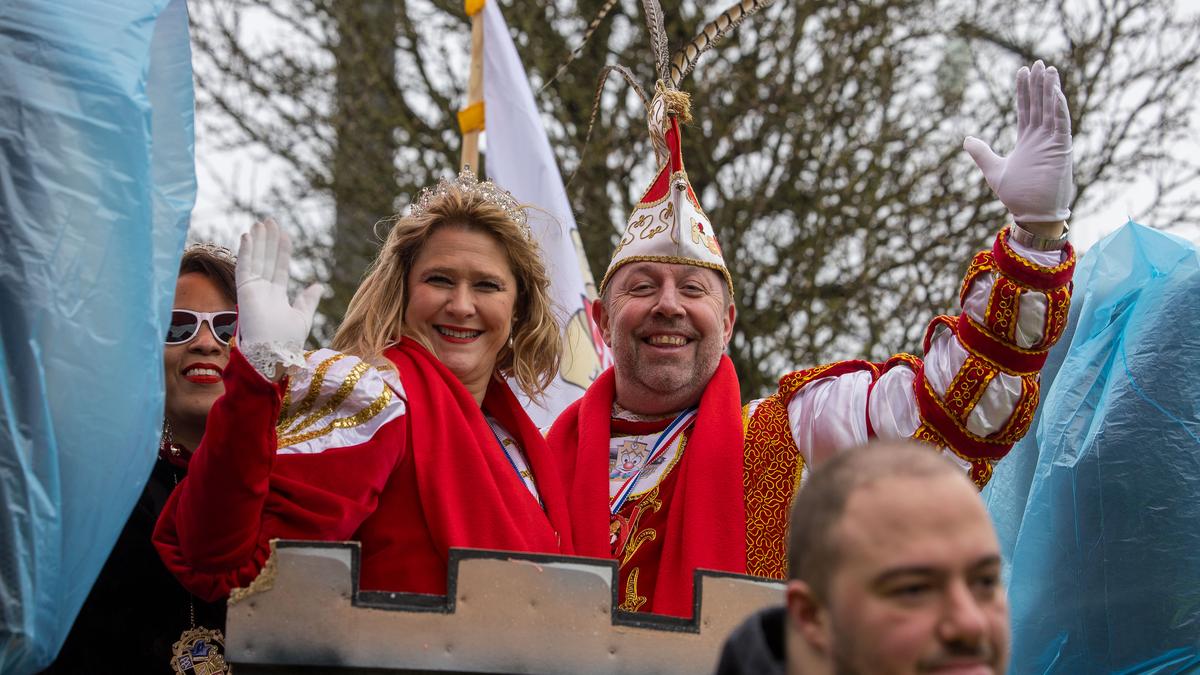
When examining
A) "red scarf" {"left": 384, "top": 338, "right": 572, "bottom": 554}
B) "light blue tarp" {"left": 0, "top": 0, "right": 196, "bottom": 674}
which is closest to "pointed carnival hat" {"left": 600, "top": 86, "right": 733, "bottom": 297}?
"red scarf" {"left": 384, "top": 338, "right": 572, "bottom": 554}

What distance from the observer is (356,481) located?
8.75ft

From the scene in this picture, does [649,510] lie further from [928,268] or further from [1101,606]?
[928,268]

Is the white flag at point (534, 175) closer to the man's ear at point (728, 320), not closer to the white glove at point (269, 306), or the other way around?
the man's ear at point (728, 320)

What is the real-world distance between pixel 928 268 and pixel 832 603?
6.82 meters

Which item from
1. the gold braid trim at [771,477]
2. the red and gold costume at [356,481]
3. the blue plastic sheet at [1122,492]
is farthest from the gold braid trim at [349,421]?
the blue plastic sheet at [1122,492]

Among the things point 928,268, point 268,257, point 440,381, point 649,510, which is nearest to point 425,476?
point 440,381

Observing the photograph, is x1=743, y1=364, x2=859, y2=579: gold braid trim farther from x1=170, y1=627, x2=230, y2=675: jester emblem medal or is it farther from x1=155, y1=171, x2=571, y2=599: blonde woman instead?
x1=170, y1=627, x2=230, y2=675: jester emblem medal

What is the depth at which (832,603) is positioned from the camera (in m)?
1.52

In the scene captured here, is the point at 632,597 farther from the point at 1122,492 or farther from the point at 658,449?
the point at 1122,492

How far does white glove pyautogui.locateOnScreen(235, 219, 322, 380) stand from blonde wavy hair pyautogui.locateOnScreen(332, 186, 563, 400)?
1.54 ft

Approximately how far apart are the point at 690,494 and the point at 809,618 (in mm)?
1766

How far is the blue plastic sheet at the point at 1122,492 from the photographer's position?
3.10m

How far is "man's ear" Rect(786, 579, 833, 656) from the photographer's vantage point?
1.54 meters

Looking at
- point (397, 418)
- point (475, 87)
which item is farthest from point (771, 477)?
point (475, 87)
